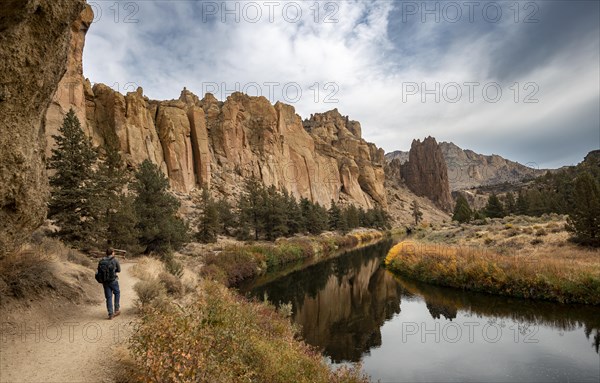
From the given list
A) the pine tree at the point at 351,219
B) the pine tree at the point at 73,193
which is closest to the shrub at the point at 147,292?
the pine tree at the point at 73,193

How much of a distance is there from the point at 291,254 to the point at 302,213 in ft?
76.9

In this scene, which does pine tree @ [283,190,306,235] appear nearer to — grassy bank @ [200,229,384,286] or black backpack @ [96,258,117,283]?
grassy bank @ [200,229,384,286]

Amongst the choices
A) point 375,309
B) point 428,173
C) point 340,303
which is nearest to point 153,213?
point 340,303

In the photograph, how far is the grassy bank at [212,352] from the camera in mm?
5668

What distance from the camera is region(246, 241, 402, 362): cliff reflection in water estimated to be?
49.3ft

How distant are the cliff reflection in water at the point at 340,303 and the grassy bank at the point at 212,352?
149 inches

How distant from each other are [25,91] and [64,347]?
222 inches

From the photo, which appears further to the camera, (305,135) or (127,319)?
(305,135)

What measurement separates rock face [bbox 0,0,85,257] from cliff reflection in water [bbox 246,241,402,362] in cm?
1162

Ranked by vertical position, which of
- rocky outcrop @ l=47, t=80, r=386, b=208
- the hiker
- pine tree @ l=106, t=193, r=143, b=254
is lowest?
the hiker

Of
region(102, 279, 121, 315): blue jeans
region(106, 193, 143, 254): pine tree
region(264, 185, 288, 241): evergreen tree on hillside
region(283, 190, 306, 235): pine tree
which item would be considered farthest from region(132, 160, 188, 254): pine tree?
region(283, 190, 306, 235): pine tree

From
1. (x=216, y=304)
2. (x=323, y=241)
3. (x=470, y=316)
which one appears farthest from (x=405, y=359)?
(x=323, y=241)

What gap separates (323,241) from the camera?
52750mm

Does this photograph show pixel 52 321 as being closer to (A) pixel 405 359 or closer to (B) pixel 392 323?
(A) pixel 405 359
